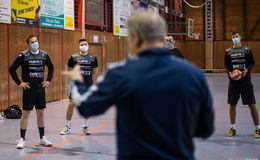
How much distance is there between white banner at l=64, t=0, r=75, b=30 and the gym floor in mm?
4955

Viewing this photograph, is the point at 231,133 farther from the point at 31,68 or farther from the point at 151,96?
the point at 151,96

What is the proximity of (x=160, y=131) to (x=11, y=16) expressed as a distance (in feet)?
32.6

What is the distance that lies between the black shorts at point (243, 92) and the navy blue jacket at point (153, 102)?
212 inches

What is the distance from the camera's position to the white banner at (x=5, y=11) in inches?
419

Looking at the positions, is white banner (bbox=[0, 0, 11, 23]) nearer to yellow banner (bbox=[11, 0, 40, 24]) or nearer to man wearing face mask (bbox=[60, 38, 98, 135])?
yellow banner (bbox=[11, 0, 40, 24])

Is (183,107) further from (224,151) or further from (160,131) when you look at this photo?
(224,151)

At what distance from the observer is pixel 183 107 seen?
2.05 metres

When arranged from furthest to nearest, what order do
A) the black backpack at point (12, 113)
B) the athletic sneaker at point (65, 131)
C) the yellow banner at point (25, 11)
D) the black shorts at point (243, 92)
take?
the yellow banner at point (25, 11) → the black backpack at point (12, 113) → the athletic sneaker at point (65, 131) → the black shorts at point (243, 92)

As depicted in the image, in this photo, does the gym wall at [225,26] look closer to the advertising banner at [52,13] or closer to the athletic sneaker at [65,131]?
the advertising banner at [52,13]

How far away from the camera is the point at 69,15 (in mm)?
14023

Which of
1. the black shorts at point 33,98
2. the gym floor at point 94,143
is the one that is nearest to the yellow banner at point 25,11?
the gym floor at point 94,143

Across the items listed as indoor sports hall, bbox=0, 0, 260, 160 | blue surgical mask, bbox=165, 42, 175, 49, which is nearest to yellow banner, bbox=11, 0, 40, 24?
indoor sports hall, bbox=0, 0, 260, 160

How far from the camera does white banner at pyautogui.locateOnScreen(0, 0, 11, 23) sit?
10.6 m

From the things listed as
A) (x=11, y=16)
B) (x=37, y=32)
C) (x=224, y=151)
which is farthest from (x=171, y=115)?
(x=37, y=32)
